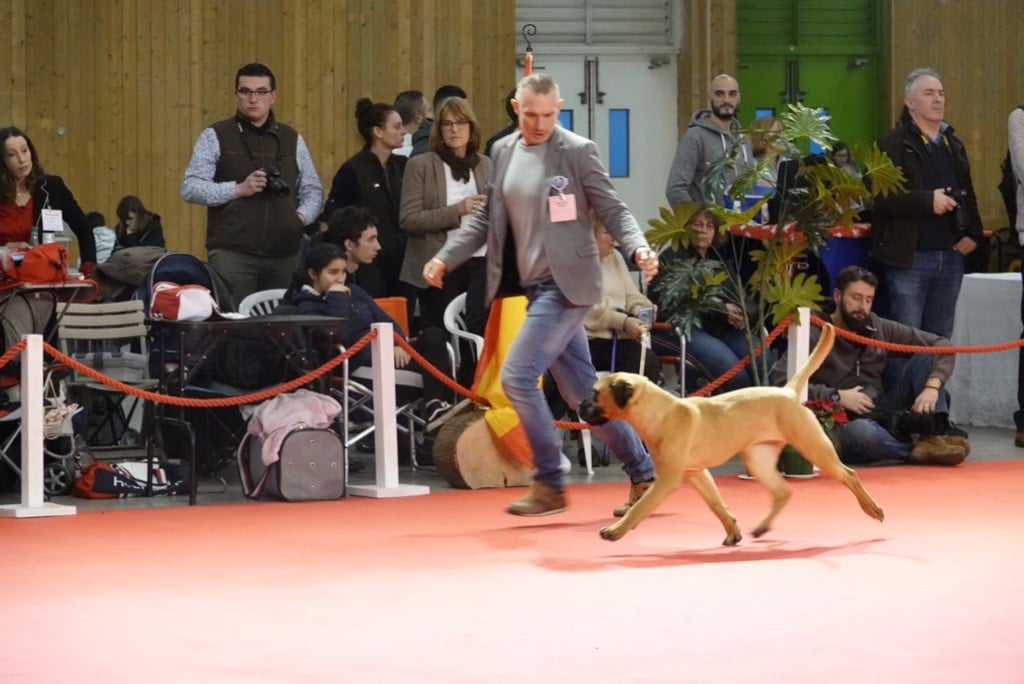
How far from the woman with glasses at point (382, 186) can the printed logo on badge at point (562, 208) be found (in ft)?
10.5

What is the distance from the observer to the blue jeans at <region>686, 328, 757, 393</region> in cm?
874

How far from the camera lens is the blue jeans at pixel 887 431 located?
8.42m

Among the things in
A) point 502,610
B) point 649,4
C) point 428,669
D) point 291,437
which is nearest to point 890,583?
point 502,610

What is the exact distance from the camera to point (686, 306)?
337 inches

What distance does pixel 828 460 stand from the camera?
5.96m

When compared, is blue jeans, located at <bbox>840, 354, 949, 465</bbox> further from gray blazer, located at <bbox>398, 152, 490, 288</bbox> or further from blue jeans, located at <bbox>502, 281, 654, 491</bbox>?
blue jeans, located at <bbox>502, 281, 654, 491</bbox>

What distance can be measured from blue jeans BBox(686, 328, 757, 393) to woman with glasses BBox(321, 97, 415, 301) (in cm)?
153

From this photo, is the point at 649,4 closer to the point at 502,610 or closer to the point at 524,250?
the point at 524,250

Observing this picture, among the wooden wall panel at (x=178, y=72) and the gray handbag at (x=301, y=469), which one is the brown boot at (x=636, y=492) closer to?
the gray handbag at (x=301, y=469)

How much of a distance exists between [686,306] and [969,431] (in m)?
2.24

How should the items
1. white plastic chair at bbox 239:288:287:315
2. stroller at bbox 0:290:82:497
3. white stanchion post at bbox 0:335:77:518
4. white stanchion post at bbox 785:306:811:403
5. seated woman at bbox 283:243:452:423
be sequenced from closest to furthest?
white stanchion post at bbox 0:335:77:518, stroller at bbox 0:290:82:497, seated woman at bbox 283:243:452:423, white stanchion post at bbox 785:306:811:403, white plastic chair at bbox 239:288:287:315

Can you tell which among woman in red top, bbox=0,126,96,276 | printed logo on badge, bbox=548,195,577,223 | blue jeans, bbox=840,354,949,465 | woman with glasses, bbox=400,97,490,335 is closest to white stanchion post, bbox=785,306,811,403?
blue jeans, bbox=840,354,949,465

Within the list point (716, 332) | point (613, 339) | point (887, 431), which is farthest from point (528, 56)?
point (887, 431)

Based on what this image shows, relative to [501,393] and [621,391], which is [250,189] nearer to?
[501,393]
